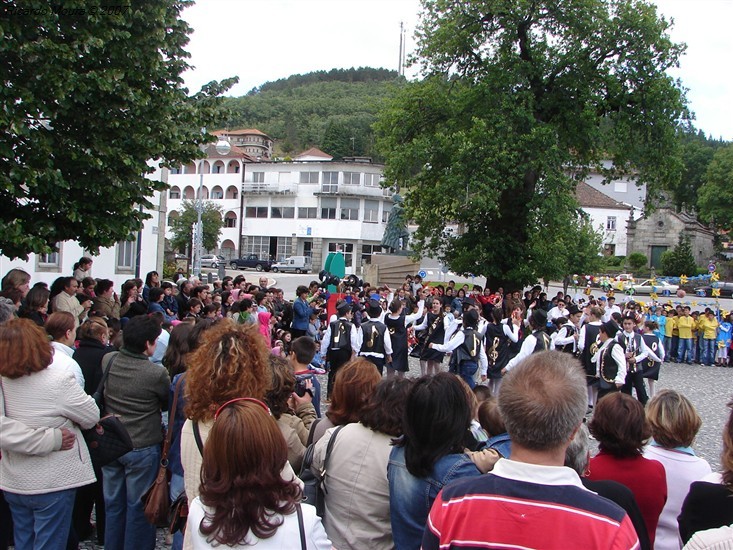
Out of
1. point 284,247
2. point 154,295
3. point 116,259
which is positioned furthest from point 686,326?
point 284,247

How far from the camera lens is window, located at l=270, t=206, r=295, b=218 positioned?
65250 millimetres

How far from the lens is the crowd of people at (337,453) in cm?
214

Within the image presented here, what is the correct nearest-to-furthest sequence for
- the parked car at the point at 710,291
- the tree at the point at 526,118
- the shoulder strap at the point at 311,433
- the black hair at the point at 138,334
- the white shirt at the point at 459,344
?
1. the shoulder strap at the point at 311,433
2. the black hair at the point at 138,334
3. the white shirt at the point at 459,344
4. the tree at the point at 526,118
5. the parked car at the point at 710,291

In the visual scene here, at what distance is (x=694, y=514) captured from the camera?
290 cm

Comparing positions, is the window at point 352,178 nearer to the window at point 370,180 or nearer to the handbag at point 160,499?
the window at point 370,180

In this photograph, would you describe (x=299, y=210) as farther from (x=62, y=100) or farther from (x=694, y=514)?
(x=694, y=514)

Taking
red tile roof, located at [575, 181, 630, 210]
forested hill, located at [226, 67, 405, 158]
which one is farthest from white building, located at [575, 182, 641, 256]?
forested hill, located at [226, 67, 405, 158]

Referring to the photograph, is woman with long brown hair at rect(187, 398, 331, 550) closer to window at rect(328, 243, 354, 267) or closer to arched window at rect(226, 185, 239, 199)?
window at rect(328, 243, 354, 267)

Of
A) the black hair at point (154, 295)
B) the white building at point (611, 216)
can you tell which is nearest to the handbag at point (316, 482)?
the black hair at point (154, 295)

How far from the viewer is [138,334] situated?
14.7ft

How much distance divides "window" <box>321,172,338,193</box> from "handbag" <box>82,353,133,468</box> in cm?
5965

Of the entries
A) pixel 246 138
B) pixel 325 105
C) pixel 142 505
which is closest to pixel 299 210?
pixel 246 138

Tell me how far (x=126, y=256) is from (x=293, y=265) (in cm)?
3333

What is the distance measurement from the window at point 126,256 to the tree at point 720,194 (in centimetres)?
5986
